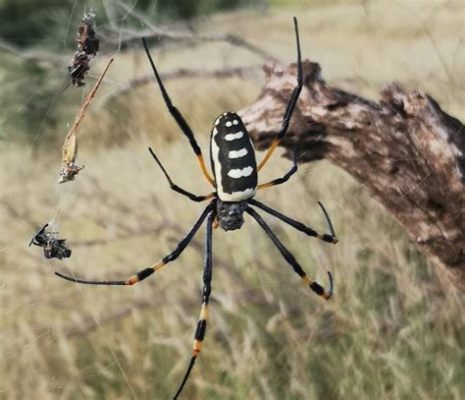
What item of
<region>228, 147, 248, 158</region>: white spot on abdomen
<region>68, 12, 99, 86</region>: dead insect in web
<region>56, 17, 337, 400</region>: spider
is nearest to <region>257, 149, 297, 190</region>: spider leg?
<region>56, 17, 337, 400</region>: spider

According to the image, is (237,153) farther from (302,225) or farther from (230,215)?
(302,225)

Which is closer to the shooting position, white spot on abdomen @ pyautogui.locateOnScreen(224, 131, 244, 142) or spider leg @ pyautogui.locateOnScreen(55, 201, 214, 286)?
white spot on abdomen @ pyautogui.locateOnScreen(224, 131, 244, 142)

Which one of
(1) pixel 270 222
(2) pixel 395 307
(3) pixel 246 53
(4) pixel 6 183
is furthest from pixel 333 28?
(4) pixel 6 183

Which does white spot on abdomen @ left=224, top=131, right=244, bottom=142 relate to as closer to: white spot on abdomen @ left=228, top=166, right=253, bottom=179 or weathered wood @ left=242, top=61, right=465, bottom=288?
white spot on abdomen @ left=228, top=166, right=253, bottom=179

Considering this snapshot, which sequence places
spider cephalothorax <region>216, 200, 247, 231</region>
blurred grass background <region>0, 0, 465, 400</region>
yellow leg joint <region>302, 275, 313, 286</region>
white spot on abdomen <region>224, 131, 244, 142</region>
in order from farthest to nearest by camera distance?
blurred grass background <region>0, 0, 465, 400</region> → yellow leg joint <region>302, 275, 313, 286</region> → spider cephalothorax <region>216, 200, 247, 231</region> → white spot on abdomen <region>224, 131, 244, 142</region>

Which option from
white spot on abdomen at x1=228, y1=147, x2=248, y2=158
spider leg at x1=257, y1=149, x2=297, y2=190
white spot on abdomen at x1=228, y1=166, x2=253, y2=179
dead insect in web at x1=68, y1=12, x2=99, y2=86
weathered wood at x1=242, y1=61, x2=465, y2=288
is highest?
dead insect in web at x1=68, y1=12, x2=99, y2=86

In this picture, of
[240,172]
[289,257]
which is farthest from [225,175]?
[289,257]

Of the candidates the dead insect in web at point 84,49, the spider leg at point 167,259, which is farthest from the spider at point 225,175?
the dead insect in web at point 84,49
